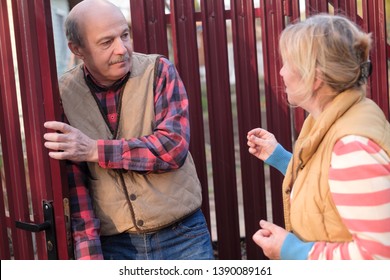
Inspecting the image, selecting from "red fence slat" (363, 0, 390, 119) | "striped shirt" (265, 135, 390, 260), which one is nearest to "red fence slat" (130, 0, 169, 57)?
"red fence slat" (363, 0, 390, 119)

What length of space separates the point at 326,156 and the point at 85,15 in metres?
1.14

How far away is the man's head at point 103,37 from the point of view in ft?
7.64

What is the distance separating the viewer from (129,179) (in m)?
2.33

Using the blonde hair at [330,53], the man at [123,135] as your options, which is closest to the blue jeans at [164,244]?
the man at [123,135]

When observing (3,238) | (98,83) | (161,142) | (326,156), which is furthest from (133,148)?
(3,238)

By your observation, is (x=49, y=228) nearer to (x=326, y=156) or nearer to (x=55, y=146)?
(x=55, y=146)

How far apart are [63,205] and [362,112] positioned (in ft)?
3.74

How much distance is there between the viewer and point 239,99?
3.49m

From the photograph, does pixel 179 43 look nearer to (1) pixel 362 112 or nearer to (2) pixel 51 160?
(2) pixel 51 160

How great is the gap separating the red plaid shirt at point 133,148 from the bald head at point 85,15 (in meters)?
0.16

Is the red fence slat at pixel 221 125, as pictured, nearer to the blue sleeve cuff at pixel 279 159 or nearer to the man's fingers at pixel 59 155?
the blue sleeve cuff at pixel 279 159

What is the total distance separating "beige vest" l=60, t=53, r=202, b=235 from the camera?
232 centimetres

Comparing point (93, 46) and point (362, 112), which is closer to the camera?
point (362, 112)
